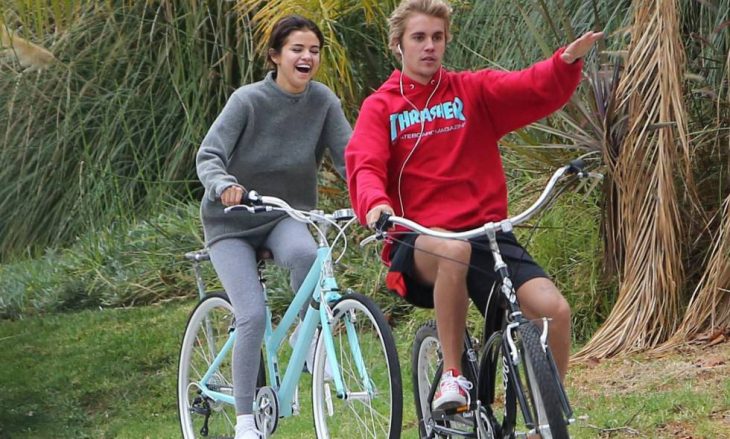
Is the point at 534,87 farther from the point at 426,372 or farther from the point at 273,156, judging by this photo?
the point at 273,156

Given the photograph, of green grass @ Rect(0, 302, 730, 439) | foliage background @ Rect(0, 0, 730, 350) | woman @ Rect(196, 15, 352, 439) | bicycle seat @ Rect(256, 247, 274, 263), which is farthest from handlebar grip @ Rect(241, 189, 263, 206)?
foliage background @ Rect(0, 0, 730, 350)

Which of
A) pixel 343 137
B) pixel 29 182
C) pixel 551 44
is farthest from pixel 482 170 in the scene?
pixel 29 182

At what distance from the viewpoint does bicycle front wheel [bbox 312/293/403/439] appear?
17.6 feet

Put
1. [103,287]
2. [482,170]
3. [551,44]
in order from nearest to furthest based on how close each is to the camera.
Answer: [482,170] < [551,44] < [103,287]

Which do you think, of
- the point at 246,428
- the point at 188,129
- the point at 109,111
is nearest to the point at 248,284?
the point at 246,428

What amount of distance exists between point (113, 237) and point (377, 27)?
3092mm

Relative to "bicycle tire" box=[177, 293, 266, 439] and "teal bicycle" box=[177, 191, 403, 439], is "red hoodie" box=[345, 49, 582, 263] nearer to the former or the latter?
"teal bicycle" box=[177, 191, 403, 439]

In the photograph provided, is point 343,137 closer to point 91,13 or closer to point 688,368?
point 688,368

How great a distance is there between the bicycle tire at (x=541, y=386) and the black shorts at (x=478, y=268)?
16.5 inches

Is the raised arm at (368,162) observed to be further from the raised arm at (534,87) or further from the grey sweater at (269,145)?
the grey sweater at (269,145)

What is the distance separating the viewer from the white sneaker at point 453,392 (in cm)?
505

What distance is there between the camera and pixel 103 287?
38.6 feet

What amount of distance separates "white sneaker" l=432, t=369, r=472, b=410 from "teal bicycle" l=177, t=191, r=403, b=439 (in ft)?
0.86

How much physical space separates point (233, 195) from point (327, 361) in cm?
77
